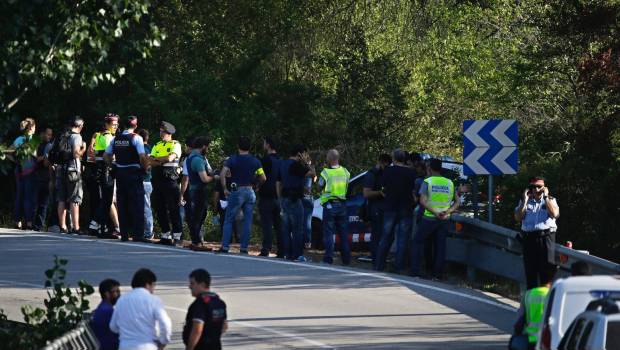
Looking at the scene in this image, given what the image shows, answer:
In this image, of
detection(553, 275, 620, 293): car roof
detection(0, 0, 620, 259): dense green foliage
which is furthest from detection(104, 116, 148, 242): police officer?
detection(553, 275, 620, 293): car roof

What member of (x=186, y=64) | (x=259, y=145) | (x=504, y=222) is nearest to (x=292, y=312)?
(x=504, y=222)

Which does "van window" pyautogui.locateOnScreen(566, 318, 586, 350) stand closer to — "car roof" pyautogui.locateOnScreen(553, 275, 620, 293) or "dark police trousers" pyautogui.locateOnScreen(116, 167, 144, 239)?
"car roof" pyautogui.locateOnScreen(553, 275, 620, 293)

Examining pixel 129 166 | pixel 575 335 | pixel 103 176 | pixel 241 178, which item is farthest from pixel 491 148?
pixel 575 335

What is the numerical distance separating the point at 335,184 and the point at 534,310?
923 centimetres

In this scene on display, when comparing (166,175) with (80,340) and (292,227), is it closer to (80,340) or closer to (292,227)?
(292,227)

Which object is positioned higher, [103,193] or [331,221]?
[103,193]

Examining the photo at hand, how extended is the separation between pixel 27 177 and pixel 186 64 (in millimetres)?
13502

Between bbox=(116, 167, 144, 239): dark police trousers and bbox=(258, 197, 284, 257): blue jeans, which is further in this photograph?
bbox=(258, 197, 284, 257): blue jeans

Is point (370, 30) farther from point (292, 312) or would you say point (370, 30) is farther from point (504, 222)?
point (292, 312)

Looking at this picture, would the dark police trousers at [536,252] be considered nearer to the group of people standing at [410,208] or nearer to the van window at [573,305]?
the group of people standing at [410,208]

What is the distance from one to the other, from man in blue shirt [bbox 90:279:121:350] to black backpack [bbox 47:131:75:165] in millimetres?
10620

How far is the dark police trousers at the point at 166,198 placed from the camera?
21.1m

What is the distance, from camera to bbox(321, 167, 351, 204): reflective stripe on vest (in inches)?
807

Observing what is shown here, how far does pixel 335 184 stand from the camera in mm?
20484
